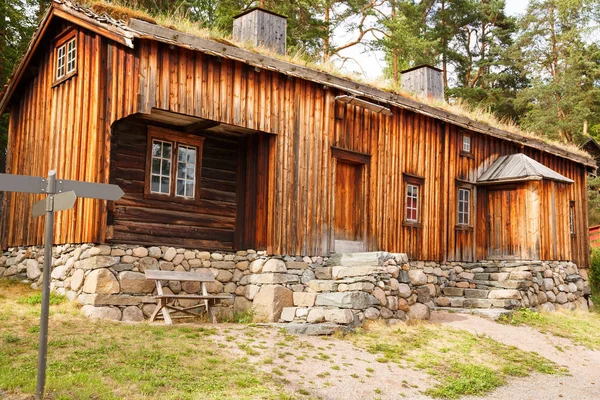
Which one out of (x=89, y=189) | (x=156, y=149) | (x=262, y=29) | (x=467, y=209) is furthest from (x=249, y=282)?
(x=467, y=209)

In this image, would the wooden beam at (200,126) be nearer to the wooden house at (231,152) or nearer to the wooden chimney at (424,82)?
the wooden house at (231,152)

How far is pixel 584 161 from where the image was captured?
22453 mm

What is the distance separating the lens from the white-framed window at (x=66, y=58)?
13.4 meters

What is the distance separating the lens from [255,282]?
1379 centimetres

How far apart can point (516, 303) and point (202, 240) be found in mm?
8078

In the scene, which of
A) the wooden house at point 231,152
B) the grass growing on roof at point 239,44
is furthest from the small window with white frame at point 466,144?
the grass growing on roof at point 239,44

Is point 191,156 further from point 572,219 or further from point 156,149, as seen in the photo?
point 572,219

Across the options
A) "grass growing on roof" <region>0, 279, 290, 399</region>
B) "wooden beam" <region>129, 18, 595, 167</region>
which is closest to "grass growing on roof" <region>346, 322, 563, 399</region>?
"grass growing on roof" <region>0, 279, 290, 399</region>

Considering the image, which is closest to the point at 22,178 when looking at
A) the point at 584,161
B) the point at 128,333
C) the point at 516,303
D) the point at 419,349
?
the point at 128,333

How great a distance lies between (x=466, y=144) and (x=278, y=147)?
24.9ft

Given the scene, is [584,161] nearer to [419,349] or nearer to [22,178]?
[419,349]

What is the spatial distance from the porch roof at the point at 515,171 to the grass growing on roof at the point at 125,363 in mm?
11263

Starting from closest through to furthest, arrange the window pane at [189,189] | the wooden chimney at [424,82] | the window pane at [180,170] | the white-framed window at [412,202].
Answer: the window pane at [180,170] → the window pane at [189,189] → the white-framed window at [412,202] → the wooden chimney at [424,82]

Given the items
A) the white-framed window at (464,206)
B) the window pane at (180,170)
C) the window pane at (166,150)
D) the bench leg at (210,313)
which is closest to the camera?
the bench leg at (210,313)
